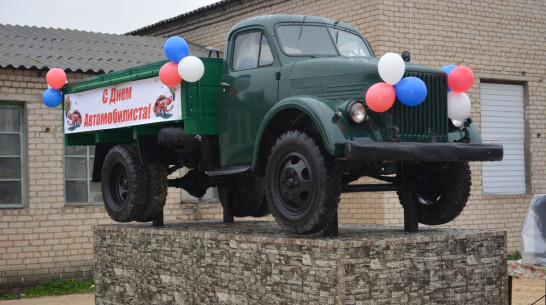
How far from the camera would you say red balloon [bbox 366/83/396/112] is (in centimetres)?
608

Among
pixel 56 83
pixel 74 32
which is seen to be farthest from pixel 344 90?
pixel 74 32

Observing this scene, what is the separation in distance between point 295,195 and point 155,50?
32.0 feet

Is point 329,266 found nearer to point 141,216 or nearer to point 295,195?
point 295,195

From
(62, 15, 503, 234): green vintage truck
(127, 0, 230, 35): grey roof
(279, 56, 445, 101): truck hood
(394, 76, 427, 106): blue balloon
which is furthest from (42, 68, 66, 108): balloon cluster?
(127, 0, 230, 35): grey roof

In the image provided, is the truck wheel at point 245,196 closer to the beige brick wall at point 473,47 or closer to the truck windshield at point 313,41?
the truck windshield at point 313,41

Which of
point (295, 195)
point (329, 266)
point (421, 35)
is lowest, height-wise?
point (329, 266)

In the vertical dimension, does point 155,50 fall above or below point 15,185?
above

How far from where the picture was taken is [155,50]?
15562 mm

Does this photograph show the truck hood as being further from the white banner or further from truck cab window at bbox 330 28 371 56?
the white banner

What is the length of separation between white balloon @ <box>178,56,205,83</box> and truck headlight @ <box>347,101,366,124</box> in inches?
68.5

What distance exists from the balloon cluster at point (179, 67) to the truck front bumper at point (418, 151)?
1.96m

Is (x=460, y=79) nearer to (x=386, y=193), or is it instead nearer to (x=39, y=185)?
(x=386, y=193)

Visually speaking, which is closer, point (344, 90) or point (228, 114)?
point (344, 90)

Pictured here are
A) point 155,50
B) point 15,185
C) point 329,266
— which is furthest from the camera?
point 155,50
